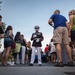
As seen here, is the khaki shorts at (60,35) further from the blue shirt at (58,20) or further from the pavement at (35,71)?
the pavement at (35,71)

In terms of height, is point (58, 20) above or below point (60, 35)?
above

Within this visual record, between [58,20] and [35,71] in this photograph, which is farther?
[58,20]

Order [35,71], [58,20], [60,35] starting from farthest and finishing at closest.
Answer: [58,20]
[60,35]
[35,71]

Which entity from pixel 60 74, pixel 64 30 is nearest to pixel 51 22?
pixel 64 30

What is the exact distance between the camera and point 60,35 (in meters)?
9.25

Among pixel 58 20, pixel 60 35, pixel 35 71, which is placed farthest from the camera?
pixel 58 20

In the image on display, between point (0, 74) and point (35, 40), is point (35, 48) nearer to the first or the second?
point (35, 40)

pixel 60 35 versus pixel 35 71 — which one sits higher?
pixel 60 35

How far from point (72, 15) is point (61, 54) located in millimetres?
1766

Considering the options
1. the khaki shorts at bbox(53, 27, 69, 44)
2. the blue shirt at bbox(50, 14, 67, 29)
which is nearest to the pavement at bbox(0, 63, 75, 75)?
the khaki shorts at bbox(53, 27, 69, 44)

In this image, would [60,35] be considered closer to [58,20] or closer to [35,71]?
[58,20]

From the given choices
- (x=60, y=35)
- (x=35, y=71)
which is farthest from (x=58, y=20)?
(x=35, y=71)

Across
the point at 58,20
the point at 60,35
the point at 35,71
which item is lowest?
the point at 35,71

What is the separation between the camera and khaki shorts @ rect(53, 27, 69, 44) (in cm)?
912
